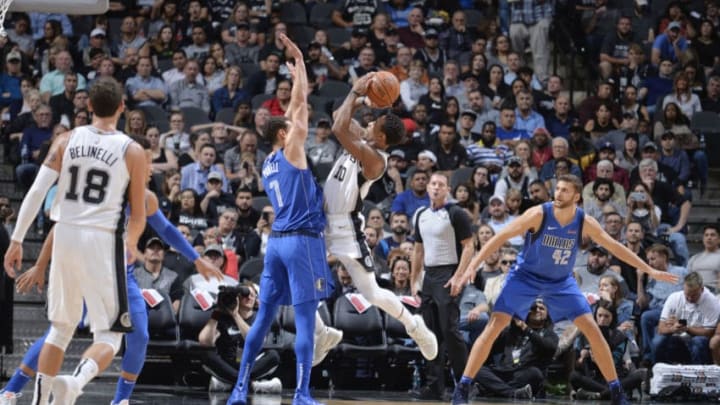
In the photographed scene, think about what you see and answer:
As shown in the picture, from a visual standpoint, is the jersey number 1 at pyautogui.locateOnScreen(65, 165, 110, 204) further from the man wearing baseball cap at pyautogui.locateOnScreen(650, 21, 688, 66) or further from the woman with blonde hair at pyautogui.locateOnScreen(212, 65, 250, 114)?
the man wearing baseball cap at pyautogui.locateOnScreen(650, 21, 688, 66)

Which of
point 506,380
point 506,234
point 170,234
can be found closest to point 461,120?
point 506,380

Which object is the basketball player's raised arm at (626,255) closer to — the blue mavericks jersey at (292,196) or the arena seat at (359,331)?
the blue mavericks jersey at (292,196)

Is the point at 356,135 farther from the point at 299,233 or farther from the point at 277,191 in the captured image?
the point at 299,233

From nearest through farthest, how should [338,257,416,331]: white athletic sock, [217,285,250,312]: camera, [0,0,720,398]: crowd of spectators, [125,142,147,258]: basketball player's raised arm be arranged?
1. [125,142,147,258]: basketball player's raised arm
2. [338,257,416,331]: white athletic sock
3. [217,285,250,312]: camera
4. [0,0,720,398]: crowd of spectators

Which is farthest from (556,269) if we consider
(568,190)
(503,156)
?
(503,156)

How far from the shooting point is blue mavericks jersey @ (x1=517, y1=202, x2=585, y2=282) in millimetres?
10117

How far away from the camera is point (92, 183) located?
7.30m

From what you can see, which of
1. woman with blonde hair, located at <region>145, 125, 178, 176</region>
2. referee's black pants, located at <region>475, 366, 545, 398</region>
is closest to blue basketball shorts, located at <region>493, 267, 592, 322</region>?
referee's black pants, located at <region>475, 366, 545, 398</region>

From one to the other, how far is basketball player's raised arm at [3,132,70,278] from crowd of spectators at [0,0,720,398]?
4.74 meters

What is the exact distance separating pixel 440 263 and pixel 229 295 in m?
2.00

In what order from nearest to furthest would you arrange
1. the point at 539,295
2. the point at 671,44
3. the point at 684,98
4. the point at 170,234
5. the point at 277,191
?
the point at 170,234
the point at 277,191
the point at 539,295
the point at 684,98
the point at 671,44

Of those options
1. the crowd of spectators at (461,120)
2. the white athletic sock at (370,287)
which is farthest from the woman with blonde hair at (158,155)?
the white athletic sock at (370,287)

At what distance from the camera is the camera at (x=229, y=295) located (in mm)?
11711

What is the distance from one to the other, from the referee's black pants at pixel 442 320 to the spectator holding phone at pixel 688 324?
8.36ft
